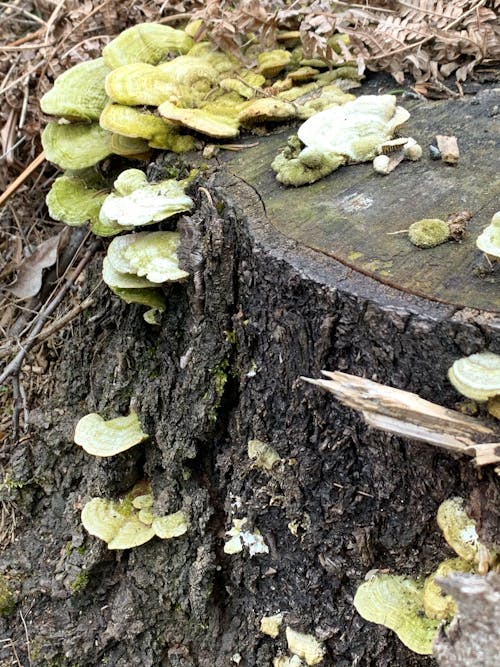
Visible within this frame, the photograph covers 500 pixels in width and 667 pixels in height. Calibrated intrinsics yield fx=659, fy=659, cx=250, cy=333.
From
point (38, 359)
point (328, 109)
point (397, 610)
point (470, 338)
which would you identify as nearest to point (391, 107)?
point (328, 109)

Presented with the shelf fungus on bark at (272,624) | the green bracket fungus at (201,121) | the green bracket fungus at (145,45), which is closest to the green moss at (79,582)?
the shelf fungus on bark at (272,624)

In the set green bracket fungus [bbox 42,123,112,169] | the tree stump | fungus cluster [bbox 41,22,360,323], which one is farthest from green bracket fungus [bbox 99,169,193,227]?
green bracket fungus [bbox 42,123,112,169]

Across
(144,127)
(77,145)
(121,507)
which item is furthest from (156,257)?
(121,507)

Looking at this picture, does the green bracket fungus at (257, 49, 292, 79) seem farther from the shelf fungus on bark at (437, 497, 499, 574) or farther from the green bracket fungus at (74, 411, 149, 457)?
the shelf fungus on bark at (437, 497, 499, 574)

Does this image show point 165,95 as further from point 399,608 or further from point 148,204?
point 399,608

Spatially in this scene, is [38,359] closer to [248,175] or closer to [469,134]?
[248,175]

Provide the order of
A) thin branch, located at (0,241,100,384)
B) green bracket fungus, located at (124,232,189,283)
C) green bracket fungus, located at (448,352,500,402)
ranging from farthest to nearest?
thin branch, located at (0,241,100,384), green bracket fungus, located at (124,232,189,283), green bracket fungus, located at (448,352,500,402)

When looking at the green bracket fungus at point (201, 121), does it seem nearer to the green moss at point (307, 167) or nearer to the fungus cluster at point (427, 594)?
the green moss at point (307, 167)
